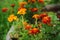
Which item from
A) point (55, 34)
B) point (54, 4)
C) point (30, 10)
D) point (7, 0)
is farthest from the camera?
point (7, 0)

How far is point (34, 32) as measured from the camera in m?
3.71

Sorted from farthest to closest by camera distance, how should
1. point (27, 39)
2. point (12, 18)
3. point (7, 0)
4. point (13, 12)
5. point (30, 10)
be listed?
point (7, 0) < point (13, 12) < point (30, 10) < point (12, 18) < point (27, 39)

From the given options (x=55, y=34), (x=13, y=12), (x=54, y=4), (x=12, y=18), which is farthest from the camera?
(x=54, y=4)

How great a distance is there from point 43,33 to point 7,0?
10.0 ft

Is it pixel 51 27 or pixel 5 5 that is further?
pixel 5 5

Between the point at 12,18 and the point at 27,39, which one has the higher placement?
the point at 12,18

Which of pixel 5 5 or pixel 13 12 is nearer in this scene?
pixel 13 12

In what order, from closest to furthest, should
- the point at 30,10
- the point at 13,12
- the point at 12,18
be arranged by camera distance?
the point at 12,18, the point at 30,10, the point at 13,12

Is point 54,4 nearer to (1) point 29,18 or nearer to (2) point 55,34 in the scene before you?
(1) point 29,18

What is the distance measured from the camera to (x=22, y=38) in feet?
13.4

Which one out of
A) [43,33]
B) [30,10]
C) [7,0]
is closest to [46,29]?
[43,33]

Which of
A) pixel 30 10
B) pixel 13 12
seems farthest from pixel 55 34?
pixel 13 12

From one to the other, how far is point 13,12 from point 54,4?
3.98 feet

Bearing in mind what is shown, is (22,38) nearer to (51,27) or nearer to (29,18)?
(51,27)
